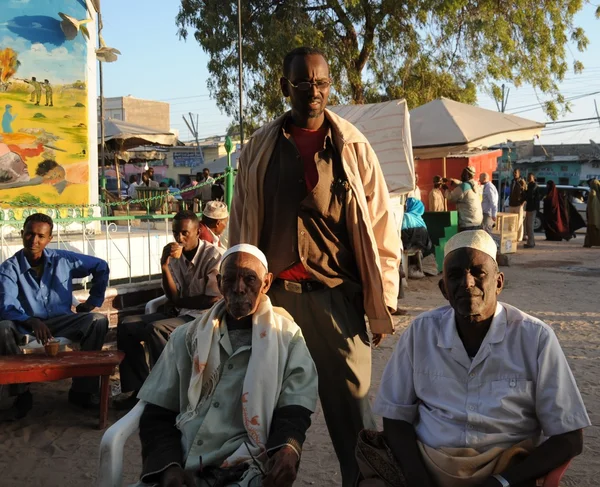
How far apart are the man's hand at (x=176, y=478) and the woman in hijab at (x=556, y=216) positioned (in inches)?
684

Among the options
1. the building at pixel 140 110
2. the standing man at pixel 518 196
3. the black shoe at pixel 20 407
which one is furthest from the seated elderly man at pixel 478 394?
the building at pixel 140 110

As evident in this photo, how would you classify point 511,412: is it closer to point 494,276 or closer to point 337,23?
point 494,276

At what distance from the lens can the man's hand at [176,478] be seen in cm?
235

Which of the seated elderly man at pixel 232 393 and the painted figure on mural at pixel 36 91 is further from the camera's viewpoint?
the painted figure on mural at pixel 36 91

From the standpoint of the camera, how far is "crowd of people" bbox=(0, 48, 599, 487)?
7.56ft

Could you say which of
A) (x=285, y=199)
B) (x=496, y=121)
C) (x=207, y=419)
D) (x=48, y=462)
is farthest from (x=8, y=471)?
(x=496, y=121)

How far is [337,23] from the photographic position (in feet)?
61.5

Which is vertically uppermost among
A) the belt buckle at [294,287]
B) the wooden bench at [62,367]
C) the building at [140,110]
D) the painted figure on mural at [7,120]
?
the building at [140,110]

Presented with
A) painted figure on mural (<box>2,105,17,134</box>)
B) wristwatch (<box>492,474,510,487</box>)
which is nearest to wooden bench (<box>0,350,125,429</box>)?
wristwatch (<box>492,474,510,487</box>)

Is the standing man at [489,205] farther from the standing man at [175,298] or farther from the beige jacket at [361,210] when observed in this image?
the beige jacket at [361,210]

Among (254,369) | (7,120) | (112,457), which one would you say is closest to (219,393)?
(254,369)

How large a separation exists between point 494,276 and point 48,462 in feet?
9.86

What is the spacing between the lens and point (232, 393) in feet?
8.59

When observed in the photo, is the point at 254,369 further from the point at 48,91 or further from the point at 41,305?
the point at 48,91
